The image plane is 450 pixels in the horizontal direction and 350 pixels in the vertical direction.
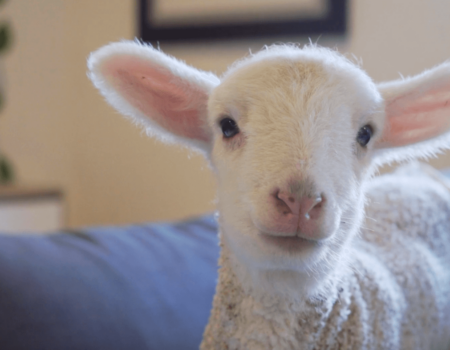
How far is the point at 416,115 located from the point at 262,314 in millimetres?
361

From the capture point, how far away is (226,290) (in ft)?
1.81

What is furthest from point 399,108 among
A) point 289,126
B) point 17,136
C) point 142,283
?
point 17,136

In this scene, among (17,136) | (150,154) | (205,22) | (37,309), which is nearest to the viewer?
(37,309)

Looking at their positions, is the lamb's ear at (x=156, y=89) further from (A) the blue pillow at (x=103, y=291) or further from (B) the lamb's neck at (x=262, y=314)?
(A) the blue pillow at (x=103, y=291)

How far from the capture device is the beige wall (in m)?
1.81

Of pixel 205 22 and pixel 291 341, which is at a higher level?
pixel 205 22

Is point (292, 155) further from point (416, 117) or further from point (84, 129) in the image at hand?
point (84, 129)

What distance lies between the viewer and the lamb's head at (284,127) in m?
0.42

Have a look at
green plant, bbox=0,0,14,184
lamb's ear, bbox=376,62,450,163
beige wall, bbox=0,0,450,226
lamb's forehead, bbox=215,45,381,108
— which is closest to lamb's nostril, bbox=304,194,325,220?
lamb's forehead, bbox=215,45,381,108

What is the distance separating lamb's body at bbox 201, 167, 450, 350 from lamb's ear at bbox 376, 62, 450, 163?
0.45ft

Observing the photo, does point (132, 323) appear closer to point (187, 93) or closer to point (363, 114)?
point (187, 93)

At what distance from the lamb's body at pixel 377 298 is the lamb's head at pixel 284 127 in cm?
8

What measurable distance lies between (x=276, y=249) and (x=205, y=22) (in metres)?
1.42

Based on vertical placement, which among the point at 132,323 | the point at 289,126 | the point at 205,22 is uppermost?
the point at 205,22
